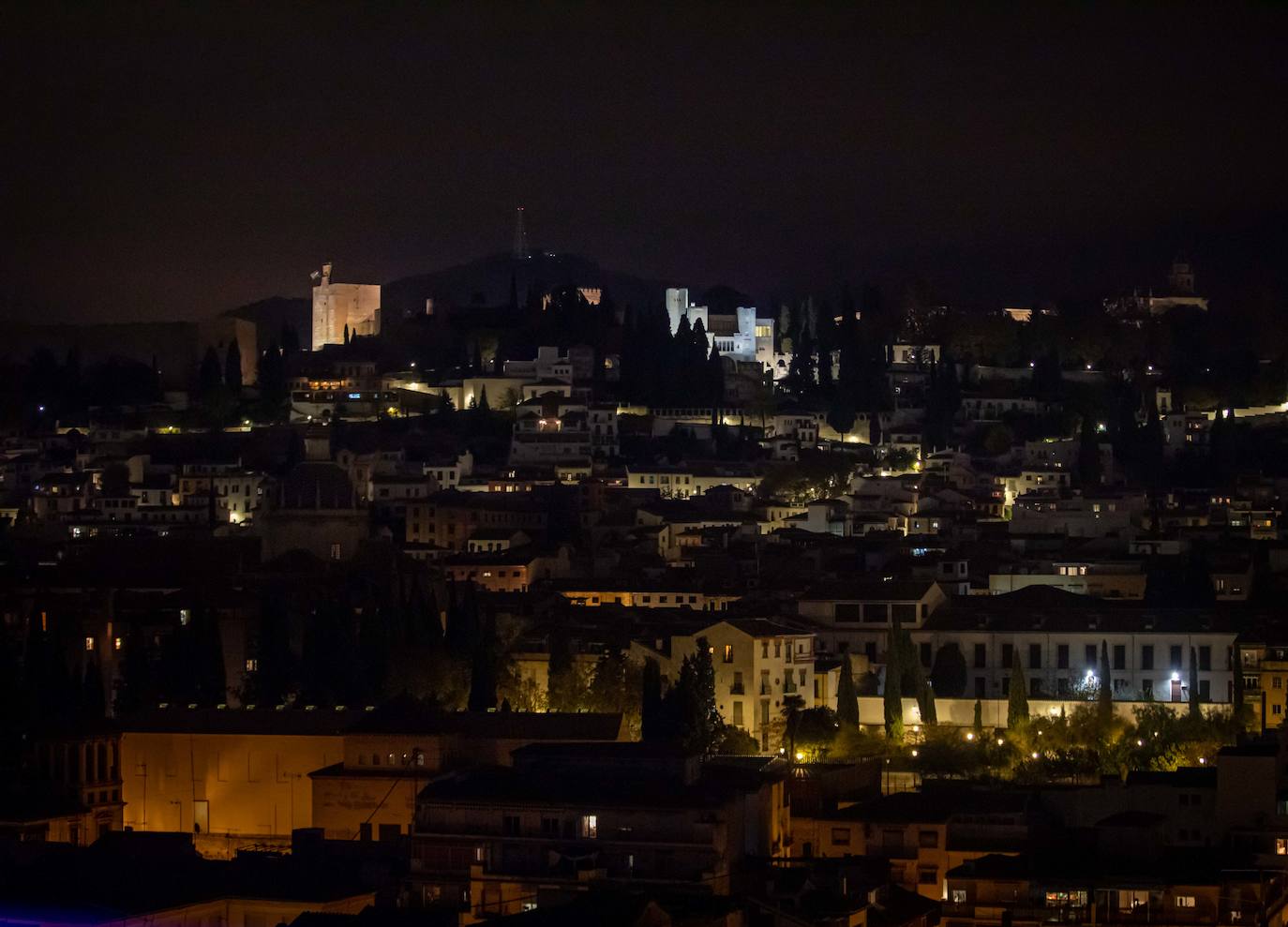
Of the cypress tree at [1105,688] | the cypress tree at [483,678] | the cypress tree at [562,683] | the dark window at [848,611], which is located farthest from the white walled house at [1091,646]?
the cypress tree at [483,678]

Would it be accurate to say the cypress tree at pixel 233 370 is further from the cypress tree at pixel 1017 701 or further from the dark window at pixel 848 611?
the cypress tree at pixel 1017 701

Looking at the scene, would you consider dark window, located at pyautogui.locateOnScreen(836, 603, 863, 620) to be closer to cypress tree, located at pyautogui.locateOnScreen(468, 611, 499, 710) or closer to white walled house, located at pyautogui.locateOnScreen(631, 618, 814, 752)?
white walled house, located at pyautogui.locateOnScreen(631, 618, 814, 752)

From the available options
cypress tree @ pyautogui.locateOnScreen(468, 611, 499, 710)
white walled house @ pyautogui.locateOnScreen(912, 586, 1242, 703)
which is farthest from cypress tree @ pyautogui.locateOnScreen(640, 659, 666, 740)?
white walled house @ pyautogui.locateOnScreen(912, 586, 1242, 703)

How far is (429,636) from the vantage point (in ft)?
125

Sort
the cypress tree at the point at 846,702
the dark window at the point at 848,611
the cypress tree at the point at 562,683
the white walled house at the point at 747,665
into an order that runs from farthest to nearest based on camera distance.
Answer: the dark window at the point at 848,611, the white walled house at the point at 747,665, the cypress tree at the point at 846,702, the cypress tree at the point at 562,683

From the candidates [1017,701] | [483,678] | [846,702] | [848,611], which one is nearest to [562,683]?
[483,678]

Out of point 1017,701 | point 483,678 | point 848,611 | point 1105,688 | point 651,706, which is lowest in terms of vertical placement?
point 1017,701

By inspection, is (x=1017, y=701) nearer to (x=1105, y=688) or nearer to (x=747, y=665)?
(x=1105, y=688)

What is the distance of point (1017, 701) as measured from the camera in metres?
37.3

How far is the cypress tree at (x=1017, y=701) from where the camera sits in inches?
1459

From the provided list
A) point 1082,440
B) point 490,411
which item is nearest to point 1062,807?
point 1082,440

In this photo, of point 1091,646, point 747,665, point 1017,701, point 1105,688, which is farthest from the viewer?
point 1091,646

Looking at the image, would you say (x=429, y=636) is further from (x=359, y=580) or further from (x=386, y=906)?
(x=386, y=906)

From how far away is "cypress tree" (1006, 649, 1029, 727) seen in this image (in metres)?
37.1
